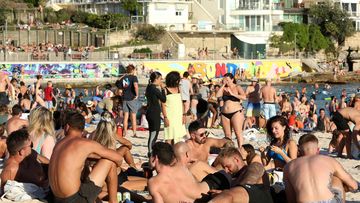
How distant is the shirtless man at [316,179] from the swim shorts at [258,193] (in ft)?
0.84

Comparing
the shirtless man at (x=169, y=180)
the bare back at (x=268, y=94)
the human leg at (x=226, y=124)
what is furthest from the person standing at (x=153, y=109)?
the bare back at (x=268, y=94)

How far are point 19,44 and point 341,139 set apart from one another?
48.1 meters

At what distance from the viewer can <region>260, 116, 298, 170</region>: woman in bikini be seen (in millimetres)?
10008

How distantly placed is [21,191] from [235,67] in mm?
50405

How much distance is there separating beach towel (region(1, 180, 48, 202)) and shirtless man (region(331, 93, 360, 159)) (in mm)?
6534

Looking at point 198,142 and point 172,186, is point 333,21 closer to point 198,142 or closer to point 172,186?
point 198,142

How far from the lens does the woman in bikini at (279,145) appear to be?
10008 mm

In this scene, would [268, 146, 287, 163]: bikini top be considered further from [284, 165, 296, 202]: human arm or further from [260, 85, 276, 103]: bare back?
[260, 85, 276, 103]: bare back

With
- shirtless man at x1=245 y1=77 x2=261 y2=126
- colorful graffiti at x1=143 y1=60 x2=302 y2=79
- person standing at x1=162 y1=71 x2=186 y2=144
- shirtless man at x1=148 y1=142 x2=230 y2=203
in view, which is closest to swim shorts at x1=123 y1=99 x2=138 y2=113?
shirtless man at x1=245 y1=77 x2=261 y2=126

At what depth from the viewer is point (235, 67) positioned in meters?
59.2

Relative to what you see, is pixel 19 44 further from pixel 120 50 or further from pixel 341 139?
pixel 341 139

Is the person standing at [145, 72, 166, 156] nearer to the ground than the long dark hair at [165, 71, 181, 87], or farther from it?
nearer to the ground

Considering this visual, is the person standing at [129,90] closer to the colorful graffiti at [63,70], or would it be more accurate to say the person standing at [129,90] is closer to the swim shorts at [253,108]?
the swim shorts at [253,108]

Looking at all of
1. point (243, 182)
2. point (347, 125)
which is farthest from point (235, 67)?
point (243, 182)
